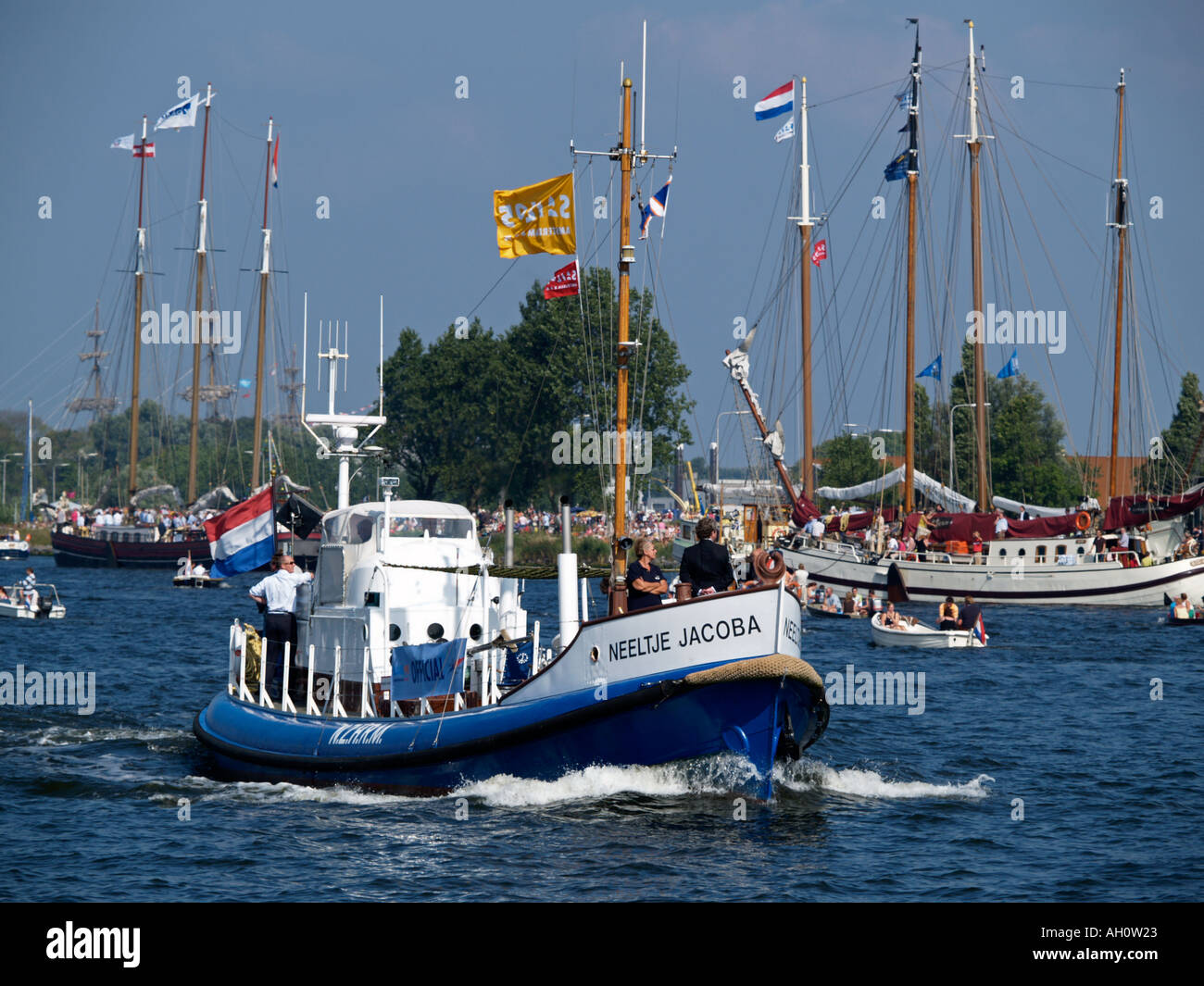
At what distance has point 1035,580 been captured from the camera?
59.9 m

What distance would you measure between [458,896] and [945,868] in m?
5.67

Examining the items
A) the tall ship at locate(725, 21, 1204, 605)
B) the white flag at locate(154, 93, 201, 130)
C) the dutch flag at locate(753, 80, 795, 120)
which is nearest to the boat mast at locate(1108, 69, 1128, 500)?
the tall ship at locate(725, 21, 1204, 605)

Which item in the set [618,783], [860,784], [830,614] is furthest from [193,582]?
[618,783]

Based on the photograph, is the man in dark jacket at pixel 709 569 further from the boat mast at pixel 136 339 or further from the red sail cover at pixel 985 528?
the boat mast at pixel 136 339

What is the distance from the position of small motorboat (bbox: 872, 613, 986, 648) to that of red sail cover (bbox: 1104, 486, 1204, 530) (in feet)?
63.3

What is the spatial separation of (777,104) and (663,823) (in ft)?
138

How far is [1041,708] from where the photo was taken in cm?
2914

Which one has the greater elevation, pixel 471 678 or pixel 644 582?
pixel 644 582

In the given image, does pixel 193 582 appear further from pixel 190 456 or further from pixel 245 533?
pixel 245 533

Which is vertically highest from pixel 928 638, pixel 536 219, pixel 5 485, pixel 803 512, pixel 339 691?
pixel 536 219

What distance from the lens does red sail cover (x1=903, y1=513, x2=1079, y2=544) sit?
195 feet

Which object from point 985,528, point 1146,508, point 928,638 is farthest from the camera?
point 985,528

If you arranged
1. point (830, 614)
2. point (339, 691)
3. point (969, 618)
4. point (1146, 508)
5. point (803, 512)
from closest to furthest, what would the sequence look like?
point (339, 691), point (969, 618), point (830, 614), point (1146, 508), point (803, 512)

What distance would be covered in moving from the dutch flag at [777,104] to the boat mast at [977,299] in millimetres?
15992
